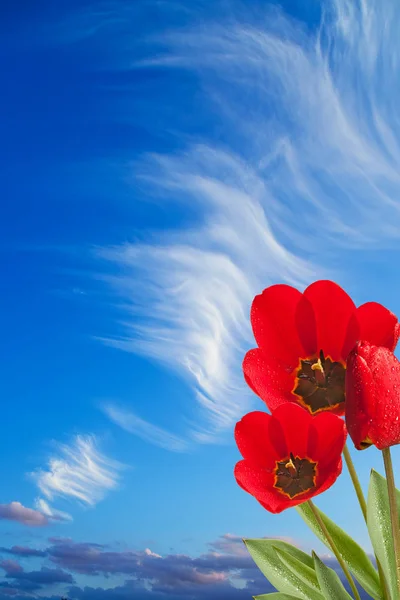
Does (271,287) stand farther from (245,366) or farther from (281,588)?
(281,588)

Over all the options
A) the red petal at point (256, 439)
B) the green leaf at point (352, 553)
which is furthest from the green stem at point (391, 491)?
the green leaf at point (352, 553)

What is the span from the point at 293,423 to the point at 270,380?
0.13 meters

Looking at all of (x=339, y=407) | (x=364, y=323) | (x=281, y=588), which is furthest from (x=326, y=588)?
(x=364, y=323)

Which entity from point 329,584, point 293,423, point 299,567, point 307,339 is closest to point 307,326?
point 307,339

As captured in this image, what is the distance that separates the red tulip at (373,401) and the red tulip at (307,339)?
19 centimetres

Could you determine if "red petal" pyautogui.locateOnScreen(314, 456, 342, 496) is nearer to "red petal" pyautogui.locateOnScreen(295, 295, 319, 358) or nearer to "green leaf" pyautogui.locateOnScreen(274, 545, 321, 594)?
"red petal" pyautogui.locateOnScreen(295, 295, 319, 358)

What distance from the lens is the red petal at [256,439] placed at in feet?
3.49

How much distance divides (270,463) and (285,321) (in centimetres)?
24

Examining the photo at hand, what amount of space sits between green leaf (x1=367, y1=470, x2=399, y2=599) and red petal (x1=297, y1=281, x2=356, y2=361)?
394mm

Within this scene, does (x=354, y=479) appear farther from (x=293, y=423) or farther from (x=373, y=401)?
(x=373, y=401)

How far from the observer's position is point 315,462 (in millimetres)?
1058

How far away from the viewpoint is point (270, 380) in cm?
116

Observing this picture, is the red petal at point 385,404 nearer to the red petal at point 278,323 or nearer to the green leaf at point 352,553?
the red petal at point 278,323

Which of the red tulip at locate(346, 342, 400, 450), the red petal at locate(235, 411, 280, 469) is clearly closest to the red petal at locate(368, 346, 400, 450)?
the red tulip at locate(346, 342, 400, 450)
